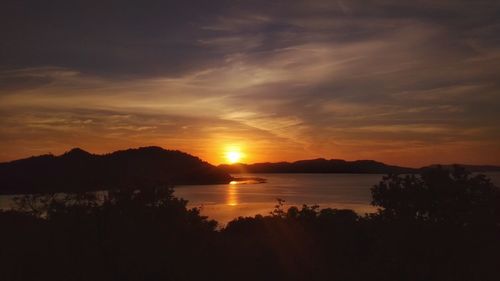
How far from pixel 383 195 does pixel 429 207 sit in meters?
1.62

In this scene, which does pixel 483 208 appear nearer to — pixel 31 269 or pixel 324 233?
pixel 324 233

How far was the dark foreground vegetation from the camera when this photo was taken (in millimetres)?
16141

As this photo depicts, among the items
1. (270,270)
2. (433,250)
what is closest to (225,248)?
(270,270)

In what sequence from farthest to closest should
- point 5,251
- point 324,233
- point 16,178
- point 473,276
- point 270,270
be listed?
point 16,178
point 324,233
point 270,270
point 5,251
point 473,276

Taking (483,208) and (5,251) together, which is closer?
(483,208)

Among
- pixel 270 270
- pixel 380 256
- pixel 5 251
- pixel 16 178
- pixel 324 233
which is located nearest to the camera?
pixel 380 256

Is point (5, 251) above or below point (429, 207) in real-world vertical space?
below

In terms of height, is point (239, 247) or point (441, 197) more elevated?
point (441, 197)

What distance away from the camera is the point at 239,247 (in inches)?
896

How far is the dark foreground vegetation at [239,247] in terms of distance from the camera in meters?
16.1

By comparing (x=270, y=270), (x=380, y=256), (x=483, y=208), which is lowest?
(x=270, y=270)

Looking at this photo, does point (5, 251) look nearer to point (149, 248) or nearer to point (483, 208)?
point (149, 248)

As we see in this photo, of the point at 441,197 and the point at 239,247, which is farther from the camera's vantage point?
the point at 239,247

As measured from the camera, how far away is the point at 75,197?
800 inches
